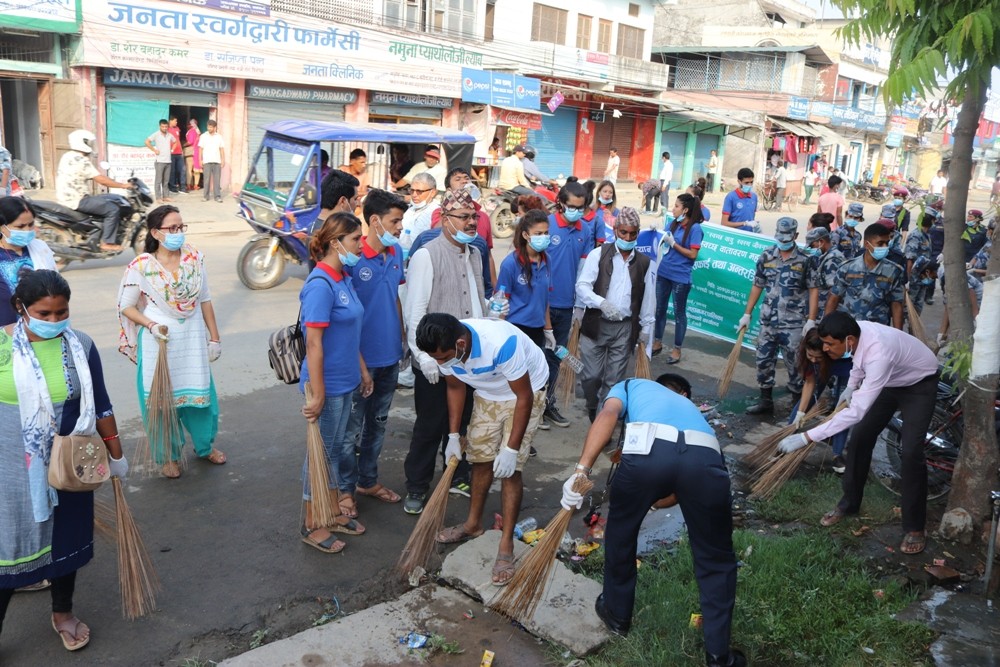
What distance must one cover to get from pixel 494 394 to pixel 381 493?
1255 millimetres

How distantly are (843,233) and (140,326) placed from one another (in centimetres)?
702

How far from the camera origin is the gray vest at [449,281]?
5125 mm

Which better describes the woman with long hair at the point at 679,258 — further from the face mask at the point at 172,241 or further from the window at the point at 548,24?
the window at the point at 548,24

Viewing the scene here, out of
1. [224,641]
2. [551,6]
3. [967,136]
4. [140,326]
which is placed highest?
[551,6]

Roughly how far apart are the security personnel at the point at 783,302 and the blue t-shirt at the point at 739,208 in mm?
3008

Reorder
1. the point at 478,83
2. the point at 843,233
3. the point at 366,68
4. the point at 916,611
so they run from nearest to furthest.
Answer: the point at 916,611, the point at 843,233, the point at 366,68, the point at 478,83

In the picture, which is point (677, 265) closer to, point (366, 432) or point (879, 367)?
point (879, 367)

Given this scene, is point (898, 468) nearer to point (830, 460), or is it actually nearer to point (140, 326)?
point (830, 460)

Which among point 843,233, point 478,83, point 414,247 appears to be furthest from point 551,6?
point 414,247

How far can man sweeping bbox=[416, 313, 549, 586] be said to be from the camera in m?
3.93

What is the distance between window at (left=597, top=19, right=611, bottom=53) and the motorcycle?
959 inches

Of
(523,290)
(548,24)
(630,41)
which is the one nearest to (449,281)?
(523,290)

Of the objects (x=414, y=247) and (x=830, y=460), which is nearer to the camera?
(x=414, y=247)

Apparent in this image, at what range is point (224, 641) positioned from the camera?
373 centimetres
